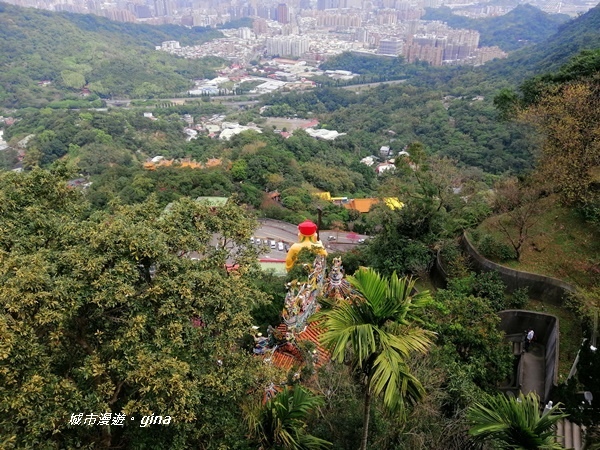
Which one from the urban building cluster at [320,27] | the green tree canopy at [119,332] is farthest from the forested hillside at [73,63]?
the green tree canopy at [119,332]

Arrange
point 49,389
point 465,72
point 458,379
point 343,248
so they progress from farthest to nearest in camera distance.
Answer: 1. point 465,72
2. point 343,248
3. point 458,379
4. point 49,389

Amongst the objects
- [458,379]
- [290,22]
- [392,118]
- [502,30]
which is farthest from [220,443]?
[290,22]

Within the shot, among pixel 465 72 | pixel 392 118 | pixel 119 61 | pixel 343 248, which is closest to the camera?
pixel 343 248

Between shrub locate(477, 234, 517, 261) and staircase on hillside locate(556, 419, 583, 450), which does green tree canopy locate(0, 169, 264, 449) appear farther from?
shrub locate(477, 234, 517, 261)

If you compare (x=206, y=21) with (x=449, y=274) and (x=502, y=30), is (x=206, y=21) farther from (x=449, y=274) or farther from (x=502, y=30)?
(x=449, y=274)

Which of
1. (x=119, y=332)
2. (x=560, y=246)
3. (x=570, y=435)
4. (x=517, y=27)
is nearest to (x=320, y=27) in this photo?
(x=517, y=27)

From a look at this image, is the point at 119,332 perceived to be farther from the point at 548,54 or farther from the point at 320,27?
the point at 320,27

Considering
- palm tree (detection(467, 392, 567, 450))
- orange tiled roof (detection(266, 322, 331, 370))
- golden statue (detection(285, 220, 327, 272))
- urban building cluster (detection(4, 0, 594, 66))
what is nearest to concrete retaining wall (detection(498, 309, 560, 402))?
orange tiled roof (detection(266, 322, 331, 370))
